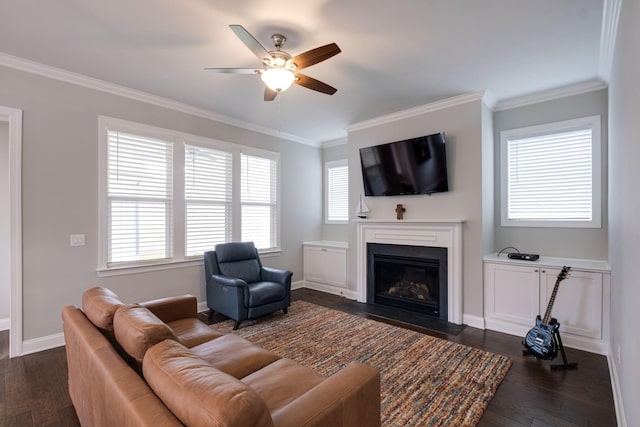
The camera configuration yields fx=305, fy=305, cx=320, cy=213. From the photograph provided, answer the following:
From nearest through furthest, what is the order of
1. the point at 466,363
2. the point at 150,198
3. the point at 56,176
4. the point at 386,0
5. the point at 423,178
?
1. the point at 386,0
2. the point at 466,363
3. the point at 56,176
4. the point at 150,198
5. the point at 423,178

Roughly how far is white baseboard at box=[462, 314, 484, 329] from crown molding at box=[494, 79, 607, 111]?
269cm

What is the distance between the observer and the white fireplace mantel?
382cm

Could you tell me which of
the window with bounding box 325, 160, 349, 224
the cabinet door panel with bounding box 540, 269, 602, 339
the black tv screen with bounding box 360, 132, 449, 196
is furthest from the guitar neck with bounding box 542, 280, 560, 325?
the window with bounding box 325, 160, 349, 224

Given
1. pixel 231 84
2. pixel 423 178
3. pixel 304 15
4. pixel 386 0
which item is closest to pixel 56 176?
pixel 231 84

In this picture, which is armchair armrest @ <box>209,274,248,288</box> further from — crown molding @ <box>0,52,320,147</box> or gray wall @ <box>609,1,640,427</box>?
gray wall @ <box>609,1,640,427</box>

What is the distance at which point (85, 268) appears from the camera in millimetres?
3309

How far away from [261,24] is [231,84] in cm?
121

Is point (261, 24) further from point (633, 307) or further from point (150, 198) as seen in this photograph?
point (633, 307)

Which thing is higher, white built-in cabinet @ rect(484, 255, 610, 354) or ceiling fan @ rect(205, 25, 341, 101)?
ceiling fan @ rect(205, 25, 341, 101)

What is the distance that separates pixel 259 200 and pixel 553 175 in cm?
406

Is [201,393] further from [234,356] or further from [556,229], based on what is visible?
[556,229]

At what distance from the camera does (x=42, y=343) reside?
3057 millimetres

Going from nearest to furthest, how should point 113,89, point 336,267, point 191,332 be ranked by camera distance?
1. point 191,332
2. point 113,89
3. point 336,267

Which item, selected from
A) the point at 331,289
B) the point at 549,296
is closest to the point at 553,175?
the point at 549,296
